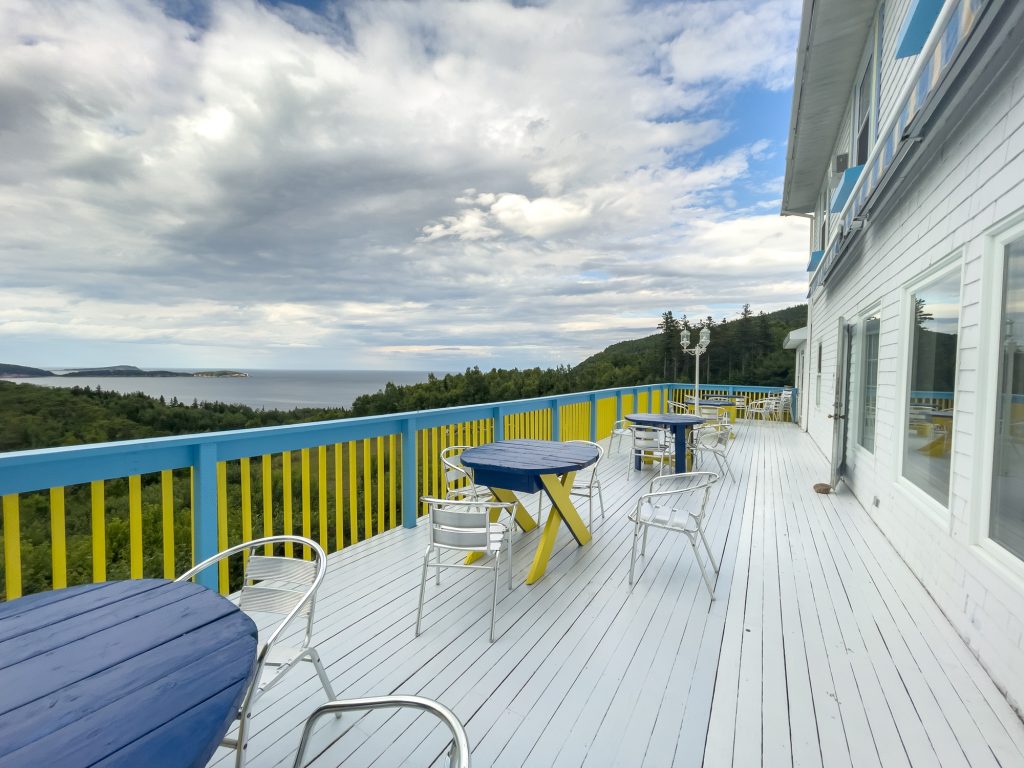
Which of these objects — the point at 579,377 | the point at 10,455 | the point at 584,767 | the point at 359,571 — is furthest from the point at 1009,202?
the point at 579,377

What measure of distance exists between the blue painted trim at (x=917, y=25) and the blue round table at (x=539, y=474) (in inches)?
133

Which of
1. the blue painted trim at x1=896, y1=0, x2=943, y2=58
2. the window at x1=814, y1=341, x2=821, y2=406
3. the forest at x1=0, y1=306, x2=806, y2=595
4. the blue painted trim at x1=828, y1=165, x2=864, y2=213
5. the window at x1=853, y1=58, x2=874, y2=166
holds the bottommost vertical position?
the forest at x1=0, y1=306, x2=806, y2=595

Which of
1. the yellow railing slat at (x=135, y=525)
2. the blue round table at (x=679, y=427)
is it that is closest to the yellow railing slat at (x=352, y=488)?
the yellow railing slat at (x=135, y=525)

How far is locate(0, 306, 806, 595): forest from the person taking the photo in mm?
3828

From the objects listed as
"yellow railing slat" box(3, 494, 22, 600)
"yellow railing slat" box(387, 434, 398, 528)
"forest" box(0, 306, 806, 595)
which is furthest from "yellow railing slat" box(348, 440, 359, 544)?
"yellow railing slat" box(3, 494, 22, 600)

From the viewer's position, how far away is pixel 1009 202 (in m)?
Result: 2.16

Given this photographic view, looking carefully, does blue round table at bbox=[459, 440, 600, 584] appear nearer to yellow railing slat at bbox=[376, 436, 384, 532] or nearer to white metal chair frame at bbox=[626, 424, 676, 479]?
yellow railing slat at bbox=[376, 436, 384, 532]

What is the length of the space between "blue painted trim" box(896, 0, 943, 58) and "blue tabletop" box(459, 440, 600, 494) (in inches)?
131

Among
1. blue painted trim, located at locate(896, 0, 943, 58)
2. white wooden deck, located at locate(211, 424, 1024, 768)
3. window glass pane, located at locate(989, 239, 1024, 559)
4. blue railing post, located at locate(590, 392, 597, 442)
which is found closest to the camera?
white wooden deck, located at locate(211, 424, 1024, 768)

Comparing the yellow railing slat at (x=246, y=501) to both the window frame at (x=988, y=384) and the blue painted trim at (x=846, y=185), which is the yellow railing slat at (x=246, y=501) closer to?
the window frame at (x=988, y=384)

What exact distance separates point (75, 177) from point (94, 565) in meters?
9.59

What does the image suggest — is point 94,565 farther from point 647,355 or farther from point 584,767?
point 647,355

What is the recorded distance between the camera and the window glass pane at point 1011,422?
2.09 metres

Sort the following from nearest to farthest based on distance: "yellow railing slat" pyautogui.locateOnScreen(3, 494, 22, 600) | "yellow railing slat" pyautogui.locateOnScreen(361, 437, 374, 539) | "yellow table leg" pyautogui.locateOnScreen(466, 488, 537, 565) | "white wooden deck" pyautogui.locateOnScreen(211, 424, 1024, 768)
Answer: "white wooden deck" pyautogui.locateOnScreen(211, 424, 1024, 768)
"yellow railing slat" pyautogui.locateOnScreen(3, 494, 22, 600)
"yellow table leg" pyautogui.locateOnScreen(466, 488, 537, 565)
"yellow railing slat" pyautogui.locateOnScreen(361, 437, 374, 539)
